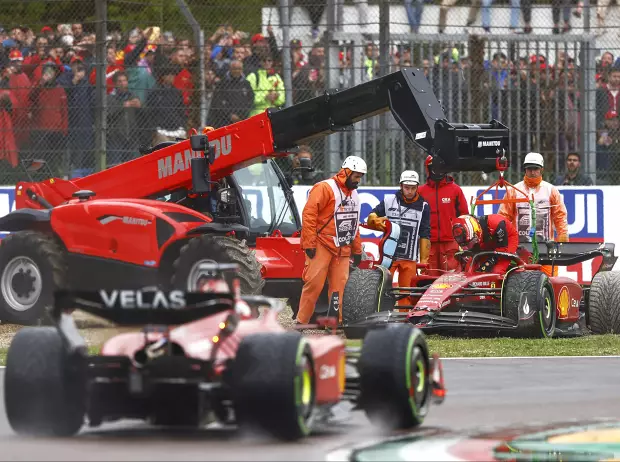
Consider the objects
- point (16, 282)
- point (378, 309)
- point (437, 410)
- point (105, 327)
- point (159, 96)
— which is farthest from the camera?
point (159, 96)

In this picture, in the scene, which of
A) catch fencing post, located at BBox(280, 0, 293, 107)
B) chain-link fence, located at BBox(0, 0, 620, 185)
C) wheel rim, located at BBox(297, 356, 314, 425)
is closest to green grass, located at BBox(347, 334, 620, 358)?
catch fencing post, located at BBox(280, 0, 293, 107)

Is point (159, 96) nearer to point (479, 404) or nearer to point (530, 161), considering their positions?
point (530, 161)

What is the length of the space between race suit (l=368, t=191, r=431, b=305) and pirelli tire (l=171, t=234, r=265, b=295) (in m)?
1.58

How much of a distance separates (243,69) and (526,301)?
5.96 meters

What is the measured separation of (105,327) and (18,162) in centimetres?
1153

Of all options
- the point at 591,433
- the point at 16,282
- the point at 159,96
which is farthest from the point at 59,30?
the point at 591,433

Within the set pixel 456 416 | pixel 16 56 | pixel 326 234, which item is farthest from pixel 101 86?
pixel 456 416

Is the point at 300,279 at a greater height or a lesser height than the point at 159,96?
lesser

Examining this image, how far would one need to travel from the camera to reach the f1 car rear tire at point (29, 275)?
651 inches

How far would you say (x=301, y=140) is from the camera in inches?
675

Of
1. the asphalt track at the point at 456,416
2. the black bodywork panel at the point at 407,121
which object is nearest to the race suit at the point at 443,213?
the black bodywork panel at the point at 407,121

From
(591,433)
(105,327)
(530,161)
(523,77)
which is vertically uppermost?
(523,77)

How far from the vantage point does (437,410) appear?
9.78 m

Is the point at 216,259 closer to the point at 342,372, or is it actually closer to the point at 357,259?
the point at 357,259
